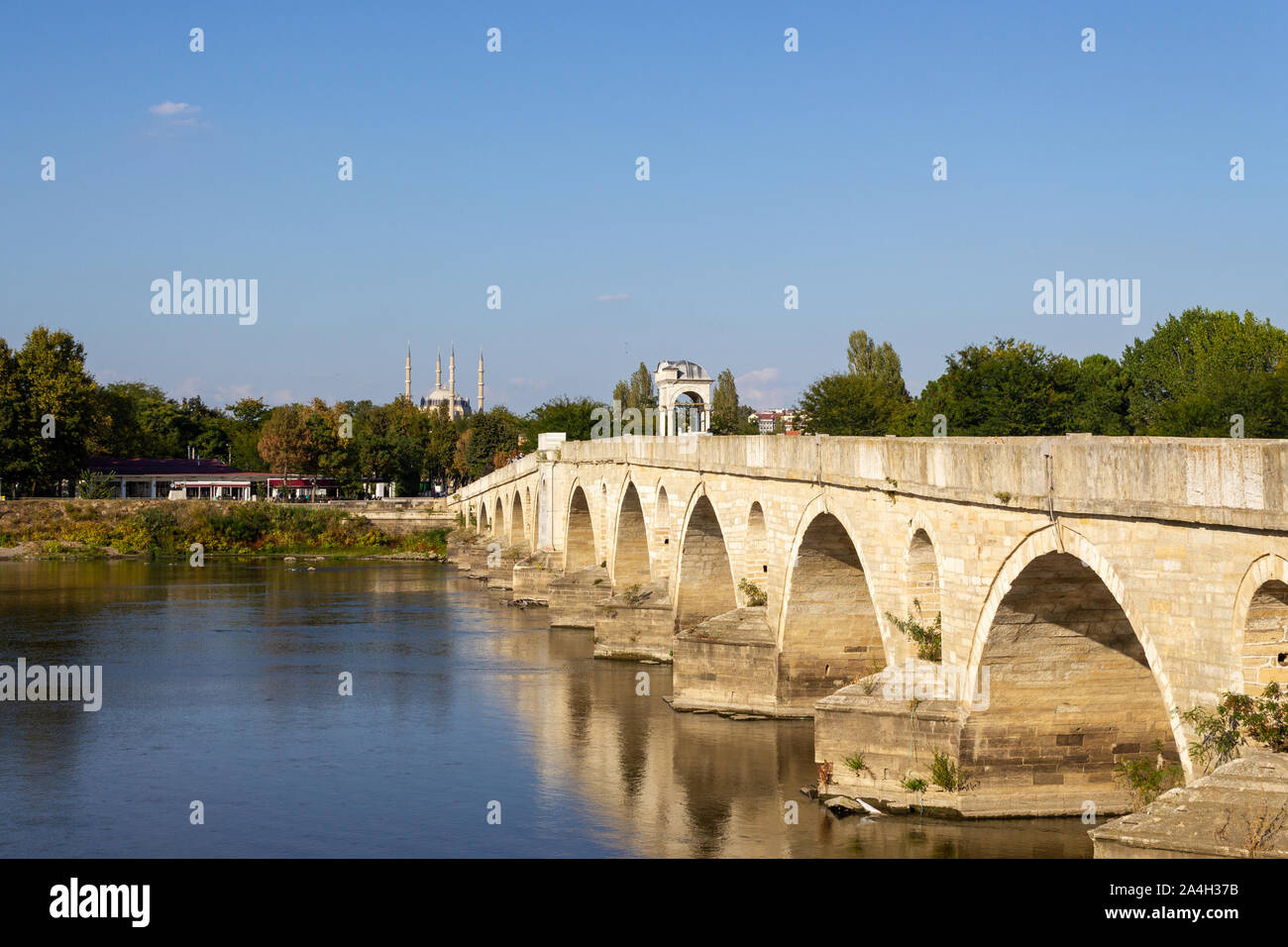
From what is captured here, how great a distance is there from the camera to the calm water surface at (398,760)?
619 inches

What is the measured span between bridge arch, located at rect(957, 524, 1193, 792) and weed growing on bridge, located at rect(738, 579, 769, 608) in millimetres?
8571

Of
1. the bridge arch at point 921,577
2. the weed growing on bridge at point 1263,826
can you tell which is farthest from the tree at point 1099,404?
the weed growing on bridge at point 1263,826

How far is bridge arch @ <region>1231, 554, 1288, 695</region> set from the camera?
10.2m

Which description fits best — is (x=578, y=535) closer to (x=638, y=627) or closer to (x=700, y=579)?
(x=638, y=627)

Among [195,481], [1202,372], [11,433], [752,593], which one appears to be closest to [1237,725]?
[752,593]

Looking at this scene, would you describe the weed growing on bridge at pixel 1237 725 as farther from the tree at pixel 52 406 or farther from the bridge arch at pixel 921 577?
the tree at pixel 52 406

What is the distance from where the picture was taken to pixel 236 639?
33.5m

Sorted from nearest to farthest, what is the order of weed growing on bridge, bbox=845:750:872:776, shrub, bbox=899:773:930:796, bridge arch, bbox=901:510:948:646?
shrub, bbox=899:773:930:796 → weed growing on bridge, bbox=845:750:872:776 → bridge arch, bbox=901:510:948:646

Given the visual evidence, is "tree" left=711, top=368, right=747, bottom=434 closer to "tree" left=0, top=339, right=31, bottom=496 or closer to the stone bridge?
"tree" left=0, top=339, right=31, bottom=496

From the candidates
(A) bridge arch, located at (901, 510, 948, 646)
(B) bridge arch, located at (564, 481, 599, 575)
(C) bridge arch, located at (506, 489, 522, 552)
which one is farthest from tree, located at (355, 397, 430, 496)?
(A) bridge arch, located at (901, 510, 948, 646)

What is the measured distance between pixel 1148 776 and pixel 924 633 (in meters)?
3.21
